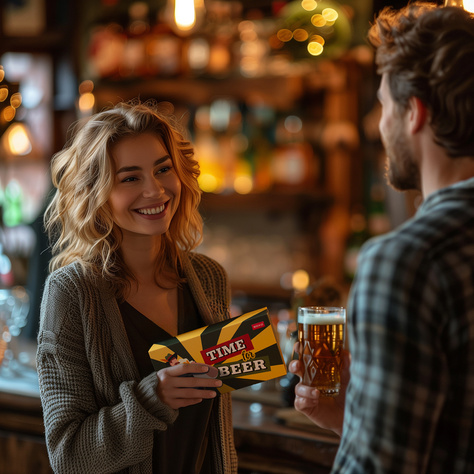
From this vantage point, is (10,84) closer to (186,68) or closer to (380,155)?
(186,68)

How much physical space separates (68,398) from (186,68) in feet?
8.13

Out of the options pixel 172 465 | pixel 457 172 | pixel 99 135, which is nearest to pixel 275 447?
pixel 172 465

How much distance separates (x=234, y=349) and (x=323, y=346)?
196 mm

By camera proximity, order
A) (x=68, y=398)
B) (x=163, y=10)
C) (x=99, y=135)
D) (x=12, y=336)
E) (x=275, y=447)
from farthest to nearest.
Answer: (x=163, y=10)
(x=12, y=336)
(x=275, y=447)
(x=99, y=135)
(x=68, y=398)

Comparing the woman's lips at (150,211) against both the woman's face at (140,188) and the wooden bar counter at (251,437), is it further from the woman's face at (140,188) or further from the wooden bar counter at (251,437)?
the wooden bar counter at (251,437)

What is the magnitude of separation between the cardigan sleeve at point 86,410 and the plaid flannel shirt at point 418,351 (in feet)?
1.80

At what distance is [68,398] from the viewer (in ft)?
4.21

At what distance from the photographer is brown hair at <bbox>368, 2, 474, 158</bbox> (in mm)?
879

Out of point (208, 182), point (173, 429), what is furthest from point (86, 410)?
point (208, 182)

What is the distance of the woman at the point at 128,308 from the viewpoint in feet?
4.17

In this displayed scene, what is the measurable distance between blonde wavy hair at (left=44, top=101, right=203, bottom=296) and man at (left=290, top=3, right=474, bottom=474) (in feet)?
2.42

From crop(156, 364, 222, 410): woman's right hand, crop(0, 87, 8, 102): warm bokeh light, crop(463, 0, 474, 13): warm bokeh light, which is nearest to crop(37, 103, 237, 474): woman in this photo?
crop(156, 364, 222, 410): woman's right hand

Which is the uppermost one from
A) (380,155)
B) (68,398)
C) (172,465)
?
(380,155)

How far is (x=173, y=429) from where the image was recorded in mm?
1399
